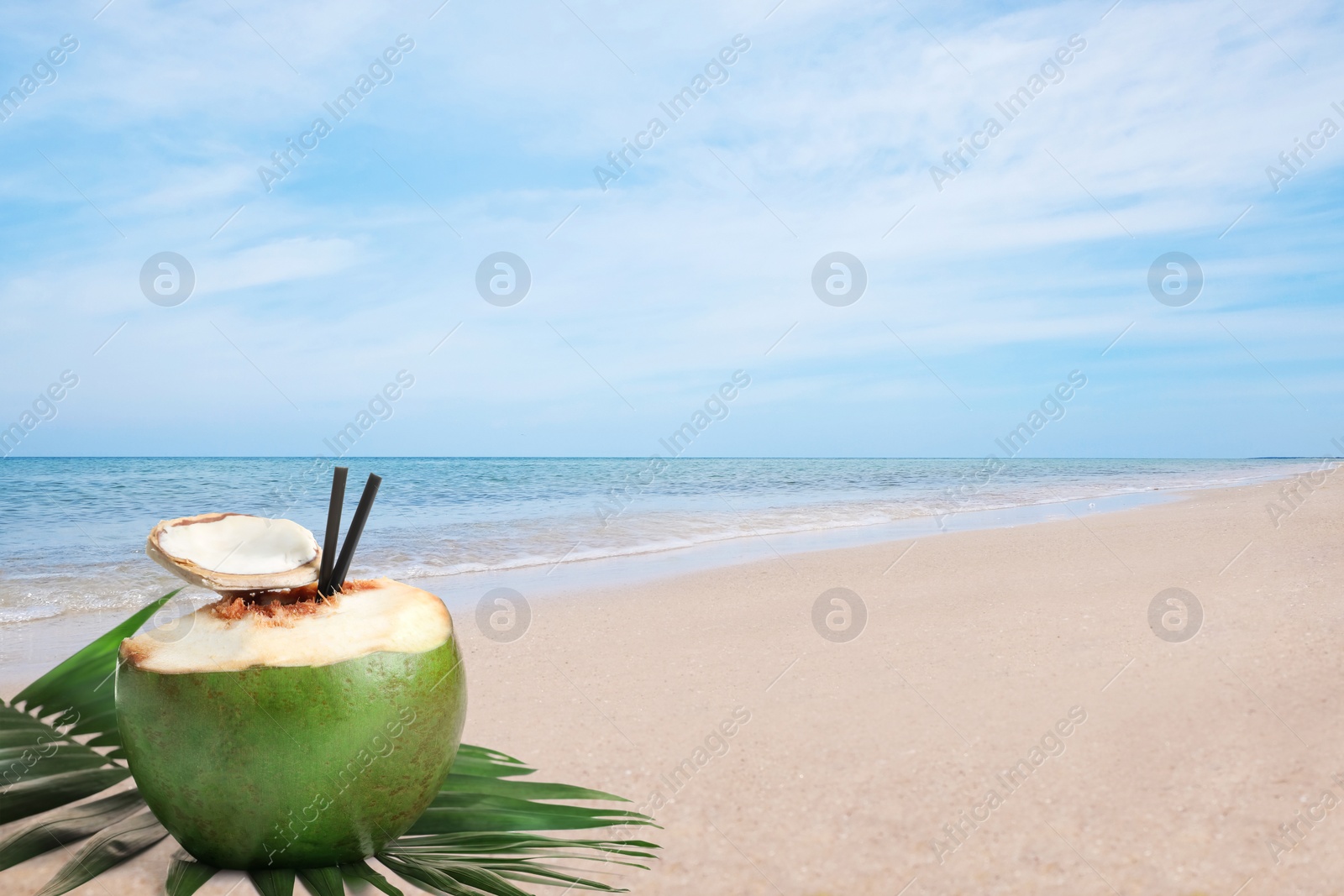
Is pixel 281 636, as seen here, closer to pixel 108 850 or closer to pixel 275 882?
pixel 275 882

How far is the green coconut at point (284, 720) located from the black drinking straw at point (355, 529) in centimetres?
4

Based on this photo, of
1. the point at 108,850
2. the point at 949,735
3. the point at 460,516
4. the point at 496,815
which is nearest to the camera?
the point at 108,850

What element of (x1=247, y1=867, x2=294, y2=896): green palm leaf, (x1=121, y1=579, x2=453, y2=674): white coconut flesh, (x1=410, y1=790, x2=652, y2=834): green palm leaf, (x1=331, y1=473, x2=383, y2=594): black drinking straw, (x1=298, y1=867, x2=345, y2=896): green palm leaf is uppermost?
(x1=331, y1=473, x2=383, y2=594): black drinking straw

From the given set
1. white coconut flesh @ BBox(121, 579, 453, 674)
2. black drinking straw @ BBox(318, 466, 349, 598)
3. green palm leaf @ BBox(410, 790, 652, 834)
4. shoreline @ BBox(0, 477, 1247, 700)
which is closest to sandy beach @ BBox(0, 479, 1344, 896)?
green palm leaf @ BBox(410, 790, 652, 834)

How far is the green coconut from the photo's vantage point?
64.5 inches

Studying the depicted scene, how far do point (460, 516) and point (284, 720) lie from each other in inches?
493

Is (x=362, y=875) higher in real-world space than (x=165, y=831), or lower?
higher

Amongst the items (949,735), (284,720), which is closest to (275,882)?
(284,720)

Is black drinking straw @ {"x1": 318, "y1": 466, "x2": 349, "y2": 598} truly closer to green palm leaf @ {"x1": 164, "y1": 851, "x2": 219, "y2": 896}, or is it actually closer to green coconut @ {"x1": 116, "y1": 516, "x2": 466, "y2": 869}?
green coconut @ {"x1": 116, "y1": 516, "x2": 466, "y2": 869}

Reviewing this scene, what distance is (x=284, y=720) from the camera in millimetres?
1634

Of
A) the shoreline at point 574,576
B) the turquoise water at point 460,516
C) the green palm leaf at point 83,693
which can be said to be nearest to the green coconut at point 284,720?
the green palm leaf at point 83,693

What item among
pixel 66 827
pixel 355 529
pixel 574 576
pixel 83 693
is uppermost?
pixel 574 576

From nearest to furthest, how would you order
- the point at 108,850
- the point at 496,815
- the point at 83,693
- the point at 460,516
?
the point at 108,850 < the point at 496,815 < the point at 83,693 < the point at 460,516

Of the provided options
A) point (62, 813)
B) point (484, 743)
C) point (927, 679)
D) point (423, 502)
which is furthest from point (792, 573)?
point (423, 502)
